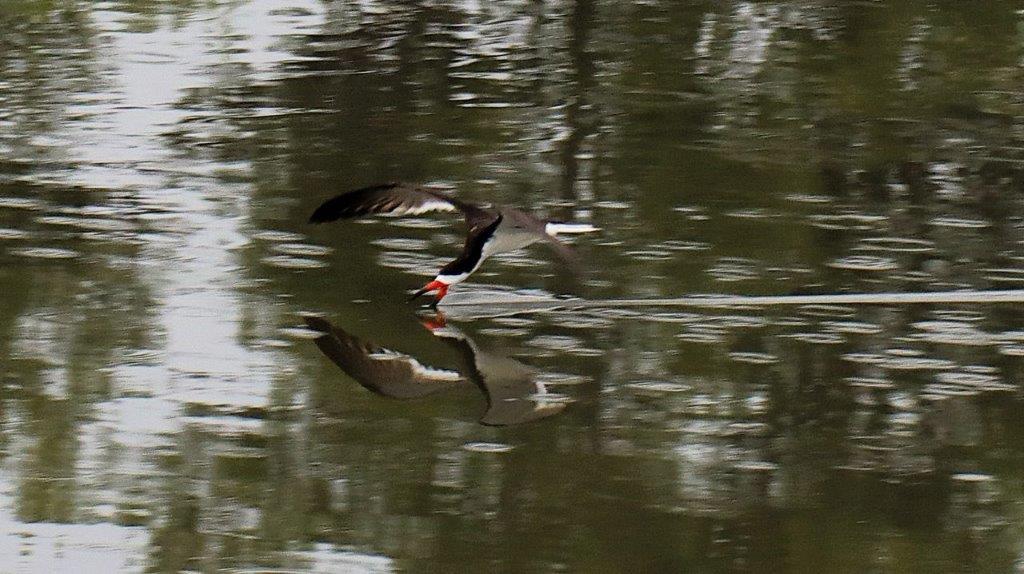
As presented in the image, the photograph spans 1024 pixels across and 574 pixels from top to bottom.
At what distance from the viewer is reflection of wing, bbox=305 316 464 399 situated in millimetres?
9508

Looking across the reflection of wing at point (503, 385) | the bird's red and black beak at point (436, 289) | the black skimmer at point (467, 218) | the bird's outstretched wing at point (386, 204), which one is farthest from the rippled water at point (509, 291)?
the bird's outstretched wing at point (386, 204)

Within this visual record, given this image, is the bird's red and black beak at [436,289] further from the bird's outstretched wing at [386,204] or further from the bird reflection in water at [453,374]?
the bird's outstretched wing at [386,204]

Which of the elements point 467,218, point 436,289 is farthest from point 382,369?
point 467,218

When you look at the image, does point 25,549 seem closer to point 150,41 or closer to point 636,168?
point 636,168

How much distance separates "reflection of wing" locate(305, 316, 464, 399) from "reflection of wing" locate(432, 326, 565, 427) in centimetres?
15

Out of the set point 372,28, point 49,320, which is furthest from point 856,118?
point 49,320

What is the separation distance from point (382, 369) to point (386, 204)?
3.96ft

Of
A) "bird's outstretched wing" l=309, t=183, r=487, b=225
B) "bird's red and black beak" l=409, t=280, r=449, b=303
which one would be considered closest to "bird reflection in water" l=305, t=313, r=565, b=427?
"bird's red and black beak" l=409, t=280, r=449, b=303

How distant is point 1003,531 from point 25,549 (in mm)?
3583

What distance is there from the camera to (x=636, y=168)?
1362 cm

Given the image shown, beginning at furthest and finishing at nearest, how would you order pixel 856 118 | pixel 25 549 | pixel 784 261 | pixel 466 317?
pixel 856 118 < pixel 784 261 < pixel 466 317 < pixel 25 549

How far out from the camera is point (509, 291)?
1100cm

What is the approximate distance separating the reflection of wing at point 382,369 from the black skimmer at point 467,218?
1.63 feet

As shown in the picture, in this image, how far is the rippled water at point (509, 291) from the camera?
8023 millimetres
